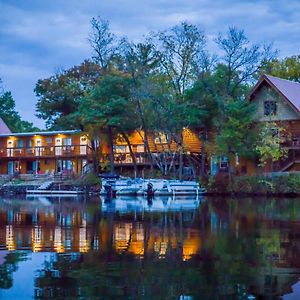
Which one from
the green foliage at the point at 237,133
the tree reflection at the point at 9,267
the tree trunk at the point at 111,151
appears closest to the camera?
the tree reflection at the point at 9,267

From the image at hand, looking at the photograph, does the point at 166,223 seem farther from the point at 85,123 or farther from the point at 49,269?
the point at 85,123

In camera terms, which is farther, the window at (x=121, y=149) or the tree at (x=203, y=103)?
the window at (x=121, y=149)

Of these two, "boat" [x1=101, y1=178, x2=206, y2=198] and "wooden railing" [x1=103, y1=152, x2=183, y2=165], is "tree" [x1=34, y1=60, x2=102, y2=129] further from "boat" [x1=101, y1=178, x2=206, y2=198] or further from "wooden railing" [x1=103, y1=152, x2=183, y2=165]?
"boat" [x1=101, y1=178, x2=206, y2=198]

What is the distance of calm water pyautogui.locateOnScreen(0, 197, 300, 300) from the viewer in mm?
10602

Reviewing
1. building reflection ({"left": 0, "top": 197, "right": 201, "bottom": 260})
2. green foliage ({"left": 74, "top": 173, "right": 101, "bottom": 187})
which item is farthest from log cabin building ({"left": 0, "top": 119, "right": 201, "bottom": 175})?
building reflection ({"left": 0, "top": 197, "right": 201, "bottom": 260})

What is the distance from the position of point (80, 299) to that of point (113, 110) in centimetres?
4467

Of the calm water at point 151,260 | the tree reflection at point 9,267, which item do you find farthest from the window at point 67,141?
the tree reflection at point 9,267

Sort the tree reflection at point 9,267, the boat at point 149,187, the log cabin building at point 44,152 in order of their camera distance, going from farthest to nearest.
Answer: the log cabin building at point 44,152
the boat at point 149,187
the tree reflection at point 9,267

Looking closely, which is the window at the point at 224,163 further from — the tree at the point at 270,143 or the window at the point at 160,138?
the window at the point at 160,138

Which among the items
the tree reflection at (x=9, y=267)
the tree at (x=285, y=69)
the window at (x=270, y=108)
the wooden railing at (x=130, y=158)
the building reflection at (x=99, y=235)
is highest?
the tree at (x=285, y=69)

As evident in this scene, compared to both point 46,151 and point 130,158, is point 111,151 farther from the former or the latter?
point 46,151

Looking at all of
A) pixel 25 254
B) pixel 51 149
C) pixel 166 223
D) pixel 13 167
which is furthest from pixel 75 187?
pixel 25 254

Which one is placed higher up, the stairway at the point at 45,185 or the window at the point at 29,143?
the window at the point at 29,143

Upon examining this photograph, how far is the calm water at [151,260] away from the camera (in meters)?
10.6
